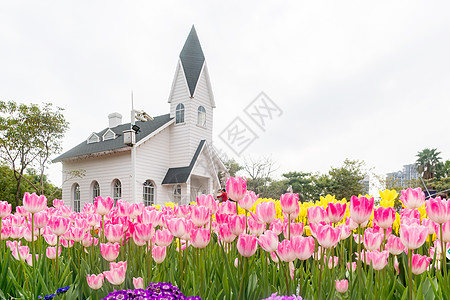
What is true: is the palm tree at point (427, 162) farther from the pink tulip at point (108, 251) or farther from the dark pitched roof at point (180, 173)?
the pink tulip at point (108, 251)

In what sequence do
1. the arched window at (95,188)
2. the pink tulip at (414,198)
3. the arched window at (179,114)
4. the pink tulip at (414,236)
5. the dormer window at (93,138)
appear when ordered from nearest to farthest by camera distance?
the pink tulip at (414,236) < the pink tulip at (414,198) < the arched window at (179,114) < the arched window at (95,188) < the dormer window at (93,138)

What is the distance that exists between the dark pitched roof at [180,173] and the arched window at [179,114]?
1.88 metres

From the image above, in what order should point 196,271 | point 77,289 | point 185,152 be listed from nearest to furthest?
point 196,271 < point 77,289 < point 185,152

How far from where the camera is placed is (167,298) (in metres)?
1.24

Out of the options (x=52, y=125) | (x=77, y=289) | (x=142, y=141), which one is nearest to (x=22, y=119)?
(x=52, y=125)

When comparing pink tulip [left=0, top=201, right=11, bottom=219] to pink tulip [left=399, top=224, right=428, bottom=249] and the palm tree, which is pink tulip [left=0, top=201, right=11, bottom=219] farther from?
the palm tree

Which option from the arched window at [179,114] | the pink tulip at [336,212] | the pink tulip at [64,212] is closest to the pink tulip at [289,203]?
the pink tulip at [336,212]

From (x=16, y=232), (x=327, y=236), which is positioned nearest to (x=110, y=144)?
(x=16, y=232)

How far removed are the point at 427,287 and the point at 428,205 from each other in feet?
1.50

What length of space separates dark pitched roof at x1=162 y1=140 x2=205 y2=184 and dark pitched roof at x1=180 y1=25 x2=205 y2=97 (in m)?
3.40

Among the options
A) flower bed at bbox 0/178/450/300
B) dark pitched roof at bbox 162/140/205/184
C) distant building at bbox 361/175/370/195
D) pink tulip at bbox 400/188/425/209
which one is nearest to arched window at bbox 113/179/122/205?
dark pitched roof at bbox 162/140/205/184

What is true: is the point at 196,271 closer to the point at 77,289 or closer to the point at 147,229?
the point at 147,229

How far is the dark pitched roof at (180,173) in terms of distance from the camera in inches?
673

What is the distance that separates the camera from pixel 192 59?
19.7 metres
